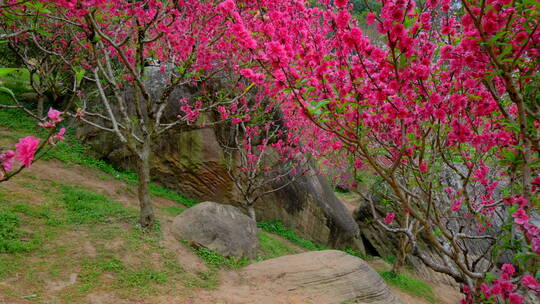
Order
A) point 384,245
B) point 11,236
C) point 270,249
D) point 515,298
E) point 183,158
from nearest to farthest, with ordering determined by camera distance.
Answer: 1. point 515,298
2. point 11,236
3. point 270,249
4. point 183,158
5. point 384,245

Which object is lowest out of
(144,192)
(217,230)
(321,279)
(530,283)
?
(321,279)

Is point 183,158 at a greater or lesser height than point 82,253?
greater

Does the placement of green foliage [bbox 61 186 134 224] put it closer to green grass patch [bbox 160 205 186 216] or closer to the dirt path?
the dirt path

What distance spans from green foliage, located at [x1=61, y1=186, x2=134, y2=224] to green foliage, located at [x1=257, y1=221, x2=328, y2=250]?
455 cm

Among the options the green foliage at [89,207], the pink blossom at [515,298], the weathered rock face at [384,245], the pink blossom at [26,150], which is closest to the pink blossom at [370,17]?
the pink blossom at [515,298]

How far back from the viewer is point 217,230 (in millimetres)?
6312

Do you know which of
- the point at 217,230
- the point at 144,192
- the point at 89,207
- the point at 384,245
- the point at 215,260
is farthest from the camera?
the point at 384,245

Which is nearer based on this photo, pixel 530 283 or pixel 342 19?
pixel 530 283

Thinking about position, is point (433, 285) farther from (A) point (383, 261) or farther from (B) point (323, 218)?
(B) point (323, 218)

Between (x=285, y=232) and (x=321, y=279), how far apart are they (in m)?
4.54

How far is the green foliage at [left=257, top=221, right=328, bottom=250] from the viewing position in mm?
9781

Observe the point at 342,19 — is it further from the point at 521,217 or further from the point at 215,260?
the point at 215,260

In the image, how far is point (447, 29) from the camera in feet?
→ 8.97

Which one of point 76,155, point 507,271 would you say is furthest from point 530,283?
point 76,155
